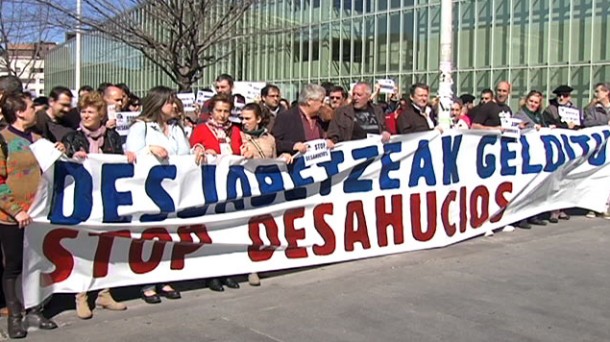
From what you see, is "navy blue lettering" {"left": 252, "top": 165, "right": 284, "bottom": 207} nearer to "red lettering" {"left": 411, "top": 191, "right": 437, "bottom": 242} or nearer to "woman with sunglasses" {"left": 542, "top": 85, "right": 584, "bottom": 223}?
"red lettering" {"left": 411, "top": 191, "right": 437, "bottom": 242}

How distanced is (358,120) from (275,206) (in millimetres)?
1737

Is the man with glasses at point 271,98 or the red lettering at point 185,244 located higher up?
the man with glasses at point 271,98

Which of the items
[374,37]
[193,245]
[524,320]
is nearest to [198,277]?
[193,245]

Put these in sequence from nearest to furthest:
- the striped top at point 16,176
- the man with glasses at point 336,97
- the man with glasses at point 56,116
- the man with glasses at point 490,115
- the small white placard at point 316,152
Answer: the striped top at point 16,176 → the man with glasses at point 56,116 → the small white placard at point 316,152 → the man with glasses at point 336,97 → the man with glasses at point 490,115

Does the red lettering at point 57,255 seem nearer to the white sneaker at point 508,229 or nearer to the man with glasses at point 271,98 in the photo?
the man with glasses at point 271,98

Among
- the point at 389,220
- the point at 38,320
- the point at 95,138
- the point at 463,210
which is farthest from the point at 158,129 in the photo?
the point at 463,210

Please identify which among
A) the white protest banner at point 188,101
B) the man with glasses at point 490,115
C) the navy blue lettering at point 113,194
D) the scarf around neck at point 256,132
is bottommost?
Answer: the navy blue lettering at point 113,194

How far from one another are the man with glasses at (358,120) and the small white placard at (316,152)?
529 mm

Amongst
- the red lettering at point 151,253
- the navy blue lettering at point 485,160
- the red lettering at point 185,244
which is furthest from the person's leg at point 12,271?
the navy blue lettering at point 485,160

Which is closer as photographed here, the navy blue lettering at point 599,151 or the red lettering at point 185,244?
the red lettering at point 185,244

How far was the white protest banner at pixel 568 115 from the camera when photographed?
10773 millimetres

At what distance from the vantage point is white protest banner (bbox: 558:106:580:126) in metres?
10.8

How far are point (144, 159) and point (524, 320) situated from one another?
3271 mm

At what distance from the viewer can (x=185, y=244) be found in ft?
21.3
